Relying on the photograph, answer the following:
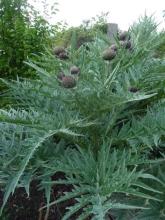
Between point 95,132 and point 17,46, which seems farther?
point 17,46

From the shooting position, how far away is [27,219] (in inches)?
73.3

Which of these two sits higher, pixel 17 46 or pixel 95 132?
pixel 17 46

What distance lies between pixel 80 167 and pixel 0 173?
0.81ft

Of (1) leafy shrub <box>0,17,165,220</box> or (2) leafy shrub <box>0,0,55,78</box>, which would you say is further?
(2) leafy shrub <box>0,0,55,78</box>

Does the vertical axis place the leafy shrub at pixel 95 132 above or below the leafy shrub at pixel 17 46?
below

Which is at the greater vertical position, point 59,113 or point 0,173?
point 59,113

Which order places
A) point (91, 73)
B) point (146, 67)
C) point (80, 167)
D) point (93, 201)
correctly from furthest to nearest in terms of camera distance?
point (146, 67) < point (91, 73) < point (80, 167) < point (93, 201)

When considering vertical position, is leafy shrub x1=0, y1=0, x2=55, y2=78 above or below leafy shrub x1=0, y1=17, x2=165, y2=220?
above

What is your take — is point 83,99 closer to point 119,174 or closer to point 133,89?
point 133,89

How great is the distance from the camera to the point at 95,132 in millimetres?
1496

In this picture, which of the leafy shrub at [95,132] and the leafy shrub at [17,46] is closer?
the leafy shrub at [95,132]

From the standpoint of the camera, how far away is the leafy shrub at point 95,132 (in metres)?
1.31

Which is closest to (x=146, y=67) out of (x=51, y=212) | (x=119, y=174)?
(x=119, y=174)

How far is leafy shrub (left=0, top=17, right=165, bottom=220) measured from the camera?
4.31ft
